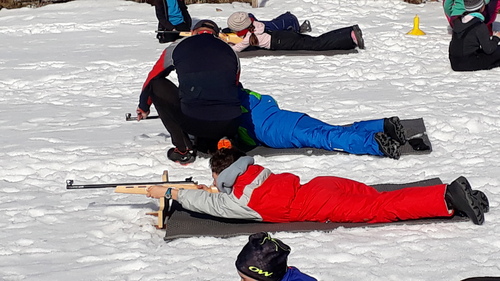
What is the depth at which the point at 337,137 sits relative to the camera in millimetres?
5793

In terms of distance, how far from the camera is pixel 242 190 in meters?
4.40

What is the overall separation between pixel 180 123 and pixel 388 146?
1493 millimetres

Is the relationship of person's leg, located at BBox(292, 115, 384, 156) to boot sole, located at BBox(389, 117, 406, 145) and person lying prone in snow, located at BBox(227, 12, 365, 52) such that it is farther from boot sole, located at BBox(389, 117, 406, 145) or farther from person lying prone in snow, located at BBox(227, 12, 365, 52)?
person lying prone in snow, located at BBox(227, 12, 365, 52)

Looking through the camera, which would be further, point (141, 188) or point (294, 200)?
point (141, 188)

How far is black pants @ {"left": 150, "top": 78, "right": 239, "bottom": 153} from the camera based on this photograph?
5.67 meters

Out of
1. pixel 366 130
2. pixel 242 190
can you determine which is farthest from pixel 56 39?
pixel 242 190

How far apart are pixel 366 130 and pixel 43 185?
234 cm

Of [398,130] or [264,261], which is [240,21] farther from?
[264,261]

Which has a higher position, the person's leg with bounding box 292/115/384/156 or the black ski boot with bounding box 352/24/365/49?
the person's leg with bounding box 292/115/384/156

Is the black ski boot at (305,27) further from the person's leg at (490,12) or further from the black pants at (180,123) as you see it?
the black pants at (180,123)

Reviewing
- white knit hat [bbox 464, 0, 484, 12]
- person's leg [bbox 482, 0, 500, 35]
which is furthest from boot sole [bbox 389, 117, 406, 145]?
person's leg [bbox 482, 0, 500, 35]

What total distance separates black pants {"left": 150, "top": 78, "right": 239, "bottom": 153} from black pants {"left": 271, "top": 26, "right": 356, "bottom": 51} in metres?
3.93

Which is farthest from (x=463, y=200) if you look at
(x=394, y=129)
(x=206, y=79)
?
(x=206, y=79)

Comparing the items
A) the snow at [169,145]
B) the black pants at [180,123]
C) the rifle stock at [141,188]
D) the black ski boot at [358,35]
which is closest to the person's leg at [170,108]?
the black pants at [180,123]
